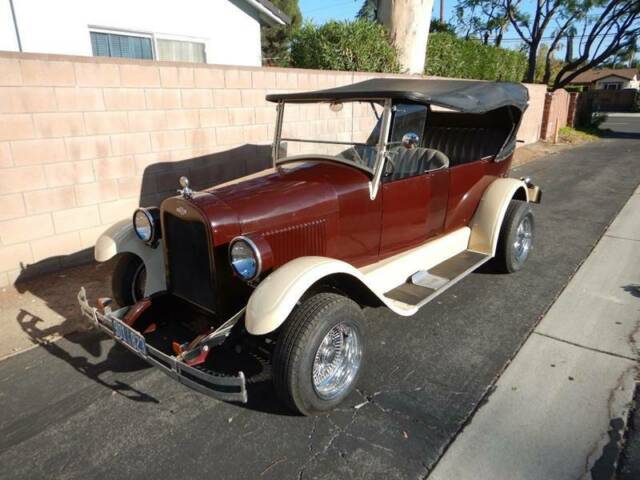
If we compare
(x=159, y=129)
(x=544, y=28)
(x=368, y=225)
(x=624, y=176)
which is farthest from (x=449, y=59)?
(x=544, y=28)

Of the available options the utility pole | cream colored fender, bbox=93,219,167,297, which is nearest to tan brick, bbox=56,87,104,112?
cream colored fender, bbox=93,219,167,297

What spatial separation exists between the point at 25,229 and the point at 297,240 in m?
3.00

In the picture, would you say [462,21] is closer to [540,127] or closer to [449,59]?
[540,127]

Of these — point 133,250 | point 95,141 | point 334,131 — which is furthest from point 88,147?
point 334,131

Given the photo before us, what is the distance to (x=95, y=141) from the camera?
4.71 metres

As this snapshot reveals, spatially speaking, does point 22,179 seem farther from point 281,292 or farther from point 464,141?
point 464,141

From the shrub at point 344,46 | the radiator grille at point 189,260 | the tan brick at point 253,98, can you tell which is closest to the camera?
the radiator grille at point 189,260

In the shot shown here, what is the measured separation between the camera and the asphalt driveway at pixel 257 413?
2375 millimetres

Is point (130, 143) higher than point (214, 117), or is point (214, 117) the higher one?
point (214, 117)

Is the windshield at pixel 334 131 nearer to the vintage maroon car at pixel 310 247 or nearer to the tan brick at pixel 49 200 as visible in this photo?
the vintage maroon car at pixel 310 247

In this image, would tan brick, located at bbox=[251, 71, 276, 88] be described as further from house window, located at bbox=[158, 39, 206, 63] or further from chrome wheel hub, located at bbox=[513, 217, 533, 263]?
chrome wheel hub, located at bbox=[513, 217, 533, 263]

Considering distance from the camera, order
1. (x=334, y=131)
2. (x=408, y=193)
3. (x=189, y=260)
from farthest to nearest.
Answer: (x=334, y=131)
(x=408, y=193)
(x=189, y=260)

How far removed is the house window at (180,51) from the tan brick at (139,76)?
3588 mm

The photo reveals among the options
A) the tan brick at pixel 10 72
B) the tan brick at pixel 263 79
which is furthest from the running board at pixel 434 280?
the tan brick at pixel 10 72
